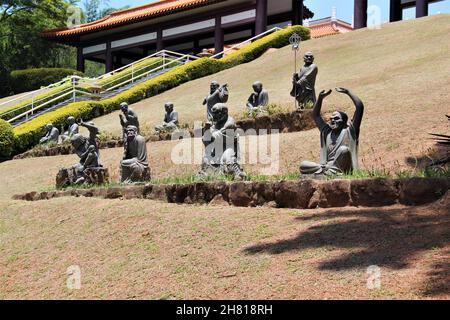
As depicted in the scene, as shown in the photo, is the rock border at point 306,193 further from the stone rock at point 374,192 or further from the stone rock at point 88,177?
the stone rock at point 88,177

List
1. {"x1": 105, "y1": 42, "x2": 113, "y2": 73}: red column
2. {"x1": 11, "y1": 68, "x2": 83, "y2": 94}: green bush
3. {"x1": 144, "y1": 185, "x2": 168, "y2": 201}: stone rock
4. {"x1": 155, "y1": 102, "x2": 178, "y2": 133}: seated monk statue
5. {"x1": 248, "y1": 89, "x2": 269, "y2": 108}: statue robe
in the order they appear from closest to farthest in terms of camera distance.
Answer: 1. {"x1": 144, "y1": 185, "x2": 168, "y2": 201}: stone rock
2. {"x1": 248, "y1": 89, "x2": 269, "y2": 108}: statue robe
3. {"x1": 155, "y1": 102, "x2": 178, "y2": 133}: seated monk statue
4. {"x1": 11, "y1": 68, "x2": 83, "y2": 94}: green bush
5. {"x1": 105, "y1": 42, "x2": 113, "y2": 73}: red column

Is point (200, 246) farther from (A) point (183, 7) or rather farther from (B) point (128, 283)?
(A) point (183, 7)

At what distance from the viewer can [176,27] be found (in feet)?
118

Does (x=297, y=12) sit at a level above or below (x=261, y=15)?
above

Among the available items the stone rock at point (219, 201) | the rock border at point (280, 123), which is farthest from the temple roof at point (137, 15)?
the stone rock at point (219, 201)

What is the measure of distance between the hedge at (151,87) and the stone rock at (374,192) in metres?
16.2

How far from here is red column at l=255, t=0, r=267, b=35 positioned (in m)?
31.8

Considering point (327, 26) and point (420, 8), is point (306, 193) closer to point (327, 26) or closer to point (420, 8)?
point (420, 8)

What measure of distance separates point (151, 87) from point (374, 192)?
794 inches

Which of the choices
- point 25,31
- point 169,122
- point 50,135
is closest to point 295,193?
point 169,122

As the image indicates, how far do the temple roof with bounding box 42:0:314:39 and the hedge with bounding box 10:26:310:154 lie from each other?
420 cm

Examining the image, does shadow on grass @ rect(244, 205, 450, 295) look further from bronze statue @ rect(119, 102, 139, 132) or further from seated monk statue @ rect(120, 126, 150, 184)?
bronze statue @ rect(119, 102, 139, 132)

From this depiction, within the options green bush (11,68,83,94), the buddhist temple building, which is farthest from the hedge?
green bush (11,68,83,94)

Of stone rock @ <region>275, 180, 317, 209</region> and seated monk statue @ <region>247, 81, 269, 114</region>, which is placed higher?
seated monk statue @ <region>247, 81, 269, 114</region>
